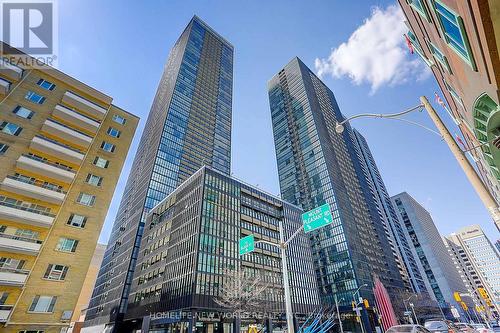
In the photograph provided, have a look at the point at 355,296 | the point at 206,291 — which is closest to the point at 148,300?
the point at 206,291

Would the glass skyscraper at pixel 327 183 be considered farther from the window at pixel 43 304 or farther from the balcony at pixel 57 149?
the balcony at pixel 57 149

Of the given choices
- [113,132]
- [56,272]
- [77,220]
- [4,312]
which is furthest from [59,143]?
[4,312]

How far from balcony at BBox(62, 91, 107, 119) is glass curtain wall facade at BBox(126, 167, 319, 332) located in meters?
29.0

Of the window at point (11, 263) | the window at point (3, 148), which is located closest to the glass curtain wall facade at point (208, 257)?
the window at point (11, 263)

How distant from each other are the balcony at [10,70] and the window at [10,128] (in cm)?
658

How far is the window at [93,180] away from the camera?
92.2 feet

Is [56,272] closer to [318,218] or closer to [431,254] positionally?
[318,218]

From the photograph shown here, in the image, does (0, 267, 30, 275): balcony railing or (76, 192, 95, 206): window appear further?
(76, 192, 95, 206): window

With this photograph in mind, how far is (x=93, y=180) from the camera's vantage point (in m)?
28.4

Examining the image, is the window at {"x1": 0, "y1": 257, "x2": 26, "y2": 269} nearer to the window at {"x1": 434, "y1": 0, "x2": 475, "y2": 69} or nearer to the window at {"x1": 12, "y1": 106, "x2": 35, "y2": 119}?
the window at {"x1": 12, "y1": 106, "x2": 35, "y2": 119}

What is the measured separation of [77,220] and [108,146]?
10.6m

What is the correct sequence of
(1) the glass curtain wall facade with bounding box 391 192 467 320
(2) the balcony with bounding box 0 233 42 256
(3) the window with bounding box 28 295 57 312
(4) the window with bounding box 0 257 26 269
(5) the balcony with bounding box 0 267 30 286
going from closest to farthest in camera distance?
(5) the balcony with bounding box 0 267 30 286, (3) the window with bounding box 28 295 57 312, (2) the balcony with bounding box 0 233 42 256, (4) the window with bounding box 0 257 26 269, (1) the glass curtain wall facade with bounding box 391 192 467 320

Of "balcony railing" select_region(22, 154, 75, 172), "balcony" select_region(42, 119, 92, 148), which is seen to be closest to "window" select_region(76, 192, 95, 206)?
"balcony railing" select_region(22, 154, 75, 172)

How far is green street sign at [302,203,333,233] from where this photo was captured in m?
11.6
